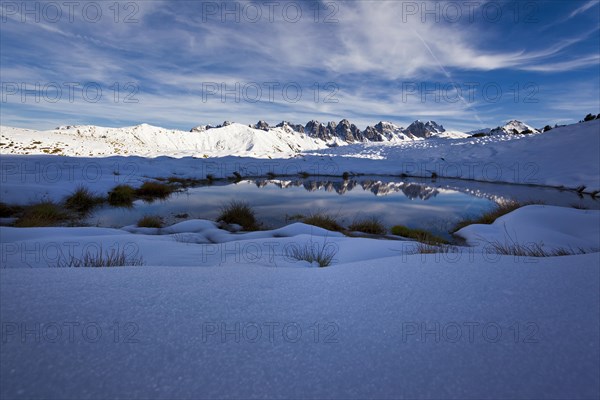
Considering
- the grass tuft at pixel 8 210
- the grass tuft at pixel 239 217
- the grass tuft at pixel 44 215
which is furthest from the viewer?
the grass tuft at pixel 239 217

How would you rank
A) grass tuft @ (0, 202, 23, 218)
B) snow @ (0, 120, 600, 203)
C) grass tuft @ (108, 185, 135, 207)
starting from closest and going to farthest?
grass tuft @ (0, 202, 23, 218) → grass tuft @ (108, 185, 135, 207) → snow @ (0, 120, 600, 203)

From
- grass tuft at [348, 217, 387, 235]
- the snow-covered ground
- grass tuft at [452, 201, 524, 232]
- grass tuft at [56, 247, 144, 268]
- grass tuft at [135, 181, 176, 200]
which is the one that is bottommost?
grass tuft at [348, 217, 387, 235]

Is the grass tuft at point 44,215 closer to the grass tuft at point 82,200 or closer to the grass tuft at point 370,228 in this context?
the grass tuft at point 82,200

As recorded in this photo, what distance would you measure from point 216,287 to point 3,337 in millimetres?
698

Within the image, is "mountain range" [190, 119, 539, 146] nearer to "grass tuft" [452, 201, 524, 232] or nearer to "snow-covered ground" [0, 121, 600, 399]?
"grass tuft" [452, 201, 524, 232]

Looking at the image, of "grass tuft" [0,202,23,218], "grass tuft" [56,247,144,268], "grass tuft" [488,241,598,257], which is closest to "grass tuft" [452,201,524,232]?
"grass tuft" [488,241,598,257]

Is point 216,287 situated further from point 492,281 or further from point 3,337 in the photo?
point 492,281

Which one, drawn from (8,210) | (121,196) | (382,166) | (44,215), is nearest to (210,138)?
(382,166)

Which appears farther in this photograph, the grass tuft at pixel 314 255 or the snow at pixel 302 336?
the grass tuft at pixel 314 255

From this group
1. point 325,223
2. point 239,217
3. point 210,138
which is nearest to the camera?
point 325,223

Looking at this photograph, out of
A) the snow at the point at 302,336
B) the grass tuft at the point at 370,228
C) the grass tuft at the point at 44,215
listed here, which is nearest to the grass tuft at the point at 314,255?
the snow at the point at 302,336

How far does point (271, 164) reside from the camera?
27.4 metres

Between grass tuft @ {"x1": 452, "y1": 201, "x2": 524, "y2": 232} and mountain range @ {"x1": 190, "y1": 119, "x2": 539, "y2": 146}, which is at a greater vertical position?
mountain range @ {"x1": 190, "y1": 119, "x2": 539, "y2": 146}

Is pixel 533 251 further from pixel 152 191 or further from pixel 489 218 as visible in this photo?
pixel 152 191
